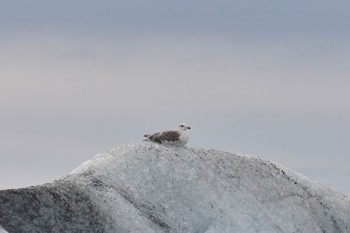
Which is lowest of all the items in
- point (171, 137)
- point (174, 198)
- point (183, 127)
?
point (174, 198)

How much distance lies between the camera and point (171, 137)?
43031 mm

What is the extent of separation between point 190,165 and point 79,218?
5104mm

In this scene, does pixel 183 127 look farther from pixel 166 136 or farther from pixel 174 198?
pixel 174 198

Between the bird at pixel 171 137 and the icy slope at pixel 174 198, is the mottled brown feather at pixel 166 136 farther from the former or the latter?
the icy slope at pixel 174 198

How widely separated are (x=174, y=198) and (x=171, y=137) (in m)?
2.15

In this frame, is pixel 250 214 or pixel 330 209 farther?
pixel 330 209

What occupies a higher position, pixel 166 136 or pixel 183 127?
pixel 183 127

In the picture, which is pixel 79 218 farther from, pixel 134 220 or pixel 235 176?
pixel 235 176

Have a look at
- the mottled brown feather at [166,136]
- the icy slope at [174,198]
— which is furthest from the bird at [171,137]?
the icy slope at [174,198]

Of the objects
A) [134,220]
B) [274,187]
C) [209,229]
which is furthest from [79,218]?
[274,187]

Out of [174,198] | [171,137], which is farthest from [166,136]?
[174,198]

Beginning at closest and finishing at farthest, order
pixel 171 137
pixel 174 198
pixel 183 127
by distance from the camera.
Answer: pixel 174 198, pixel 183 127, pixel 171 137

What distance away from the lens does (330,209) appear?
4566cm

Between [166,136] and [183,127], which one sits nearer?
[183,127]
